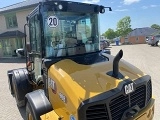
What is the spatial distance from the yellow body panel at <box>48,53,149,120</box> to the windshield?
0.32 meters

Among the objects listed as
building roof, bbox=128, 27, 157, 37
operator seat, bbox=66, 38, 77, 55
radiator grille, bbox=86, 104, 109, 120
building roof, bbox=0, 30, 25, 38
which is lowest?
radiator grille, bbox=86, 104, 109, 120

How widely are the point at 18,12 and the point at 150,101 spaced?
2074 centimetres

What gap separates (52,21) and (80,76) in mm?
1077

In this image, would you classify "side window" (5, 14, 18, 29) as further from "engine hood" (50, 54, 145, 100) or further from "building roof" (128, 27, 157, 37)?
"building roof" (128, 27, 157, 37)

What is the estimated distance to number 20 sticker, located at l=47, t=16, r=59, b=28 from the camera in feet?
10.2

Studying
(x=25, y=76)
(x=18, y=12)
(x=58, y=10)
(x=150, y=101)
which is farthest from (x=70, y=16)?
(x=18, y=12)

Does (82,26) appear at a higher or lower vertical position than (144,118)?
higher

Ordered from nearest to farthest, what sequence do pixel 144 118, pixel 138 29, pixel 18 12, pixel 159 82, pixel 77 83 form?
1. pixel 77 83
2. pixel 144 118
3. pixel 159 82
4. pixel 18 12
5. pixel 138 29

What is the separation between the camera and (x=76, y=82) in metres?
2.62

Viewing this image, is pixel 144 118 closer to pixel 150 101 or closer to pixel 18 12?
pixel 150 101

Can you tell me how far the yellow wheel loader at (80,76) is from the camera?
2.46m

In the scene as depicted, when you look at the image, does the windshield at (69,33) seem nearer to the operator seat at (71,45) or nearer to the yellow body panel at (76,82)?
the operator seat at (71,45)

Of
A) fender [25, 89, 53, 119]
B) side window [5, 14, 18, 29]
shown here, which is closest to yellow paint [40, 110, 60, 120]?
fender [25, 89, 53, 119]

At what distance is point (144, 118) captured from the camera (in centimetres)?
296
